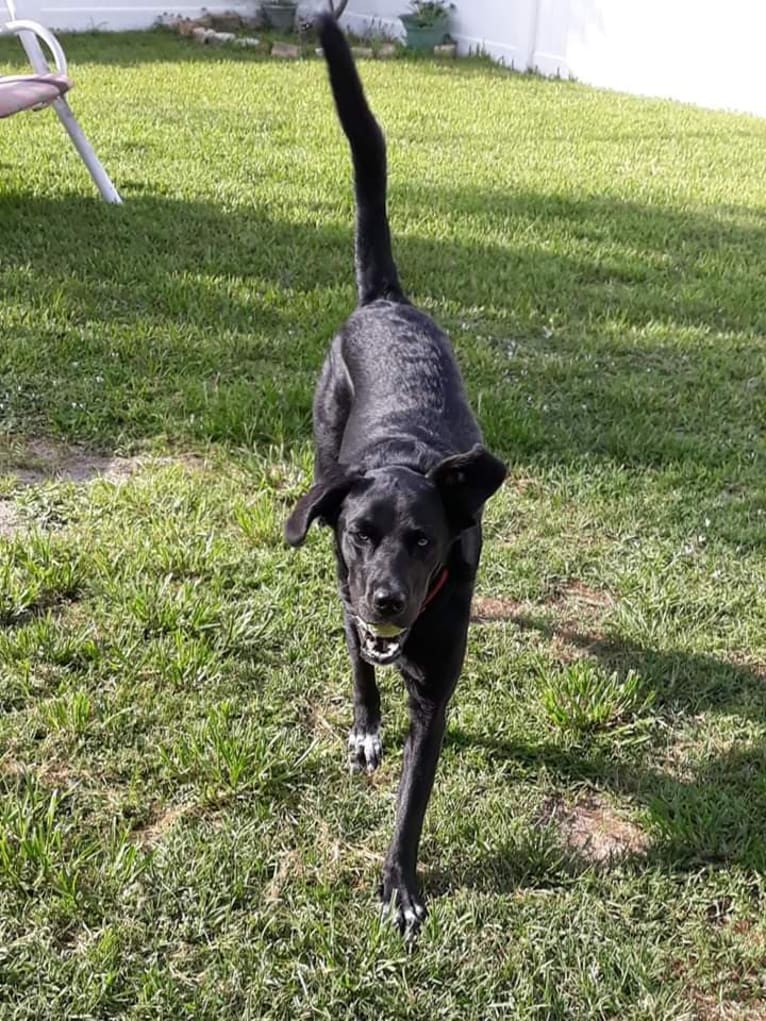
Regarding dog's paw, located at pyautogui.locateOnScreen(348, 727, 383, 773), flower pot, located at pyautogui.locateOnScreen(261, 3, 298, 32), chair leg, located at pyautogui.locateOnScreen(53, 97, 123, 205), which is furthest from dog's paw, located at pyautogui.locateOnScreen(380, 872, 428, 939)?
flower pot, located at pyautogui.locateOnScreen(261, 3, 298, 32)

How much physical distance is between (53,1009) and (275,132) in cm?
788

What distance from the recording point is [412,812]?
7.20ft

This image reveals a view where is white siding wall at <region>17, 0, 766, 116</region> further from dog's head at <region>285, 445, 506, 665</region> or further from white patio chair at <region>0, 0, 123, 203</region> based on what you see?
dog's head at <region>285, 445, 506, 665</region>

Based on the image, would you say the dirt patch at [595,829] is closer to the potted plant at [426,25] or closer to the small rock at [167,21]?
the potted plant at [426,25]

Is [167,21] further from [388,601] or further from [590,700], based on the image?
[388,601]

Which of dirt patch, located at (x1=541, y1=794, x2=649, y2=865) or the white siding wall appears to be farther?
the white siding wall

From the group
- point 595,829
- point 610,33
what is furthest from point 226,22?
point 595,829

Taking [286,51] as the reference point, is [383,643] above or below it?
above

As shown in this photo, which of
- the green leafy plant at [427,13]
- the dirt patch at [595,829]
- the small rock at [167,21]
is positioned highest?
the dirt patch at [595,829]

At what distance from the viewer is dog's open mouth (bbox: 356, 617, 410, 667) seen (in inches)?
79.9

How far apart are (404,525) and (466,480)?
0.17m

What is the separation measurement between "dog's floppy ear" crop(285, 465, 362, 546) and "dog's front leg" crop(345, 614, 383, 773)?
419mm

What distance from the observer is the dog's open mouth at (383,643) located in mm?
2030

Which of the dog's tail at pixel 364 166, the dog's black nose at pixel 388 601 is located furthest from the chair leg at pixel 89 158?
the dog's black nose at pixel 388 601
